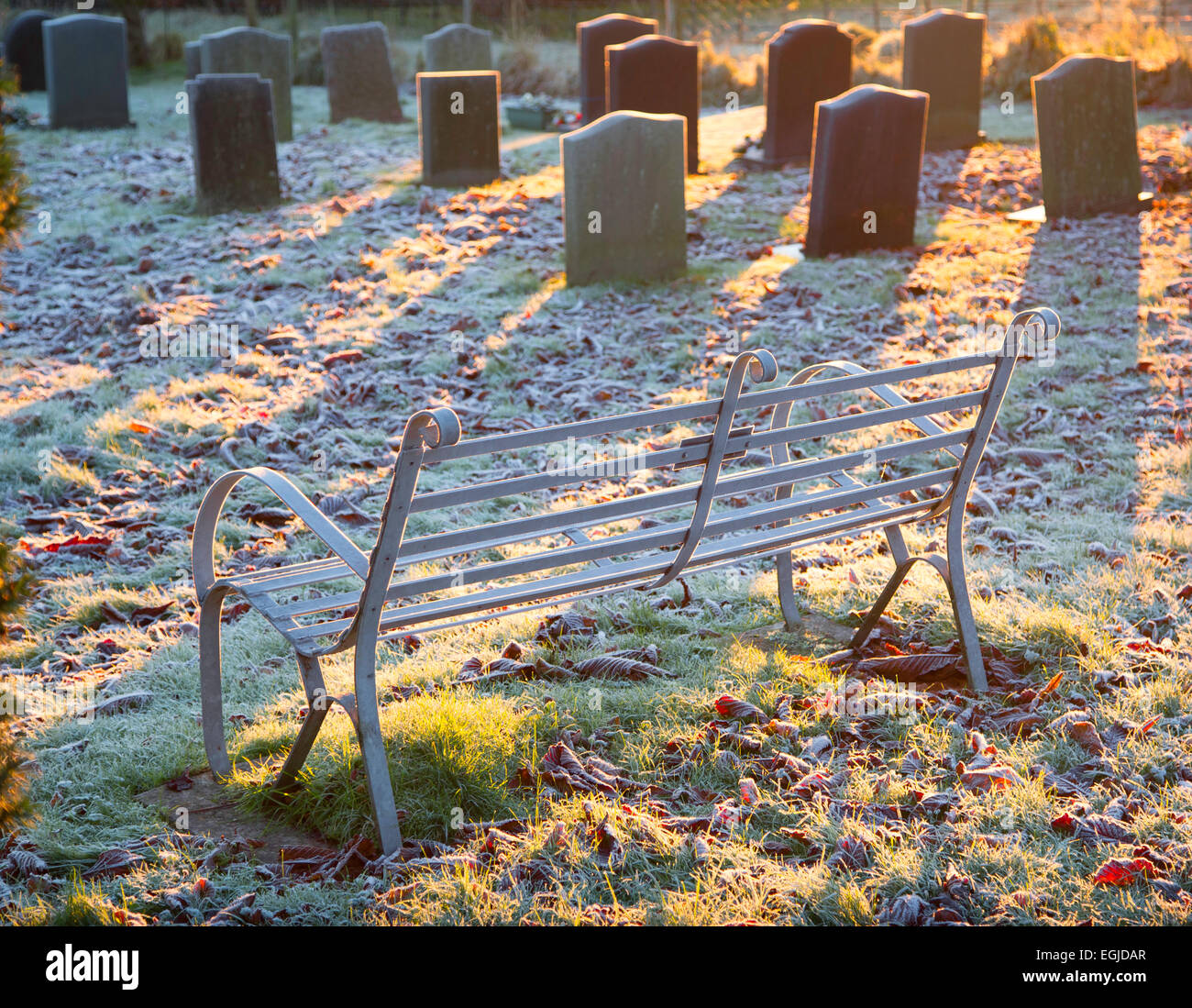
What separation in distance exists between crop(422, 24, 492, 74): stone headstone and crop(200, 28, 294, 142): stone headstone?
2.49m

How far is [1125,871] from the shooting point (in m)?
2.36

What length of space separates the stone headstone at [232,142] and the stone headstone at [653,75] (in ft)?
11.4

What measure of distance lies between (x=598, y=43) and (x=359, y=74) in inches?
151

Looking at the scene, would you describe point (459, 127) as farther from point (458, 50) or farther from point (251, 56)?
point (458, 50)

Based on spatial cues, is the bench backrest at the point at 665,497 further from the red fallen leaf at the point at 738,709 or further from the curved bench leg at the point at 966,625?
the red fallen leaf at the point at 738,709

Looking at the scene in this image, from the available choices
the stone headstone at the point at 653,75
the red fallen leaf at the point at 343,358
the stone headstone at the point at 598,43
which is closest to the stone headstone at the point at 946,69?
the stone headstone at the point at 653,75

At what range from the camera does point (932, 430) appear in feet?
10.8

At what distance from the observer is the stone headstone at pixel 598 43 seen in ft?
43.0

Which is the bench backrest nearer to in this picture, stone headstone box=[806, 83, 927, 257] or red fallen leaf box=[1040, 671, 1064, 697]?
red fallen leaf box=[1040, 671, 1064, 697]

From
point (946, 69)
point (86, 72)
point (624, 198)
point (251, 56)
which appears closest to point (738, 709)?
point (624, 198)

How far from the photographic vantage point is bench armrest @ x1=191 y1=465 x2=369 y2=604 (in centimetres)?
243

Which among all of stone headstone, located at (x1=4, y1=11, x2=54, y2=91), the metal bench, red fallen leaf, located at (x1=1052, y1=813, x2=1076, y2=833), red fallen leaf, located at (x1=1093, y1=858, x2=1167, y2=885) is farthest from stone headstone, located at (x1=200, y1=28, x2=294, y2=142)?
red fallen leaf, located at (x1=1093, y1=858, x2=1167, y2=885)

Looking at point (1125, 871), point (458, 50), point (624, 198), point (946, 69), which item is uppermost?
point (458, 50)

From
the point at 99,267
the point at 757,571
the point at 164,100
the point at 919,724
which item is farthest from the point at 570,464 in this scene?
the point at 164,100
